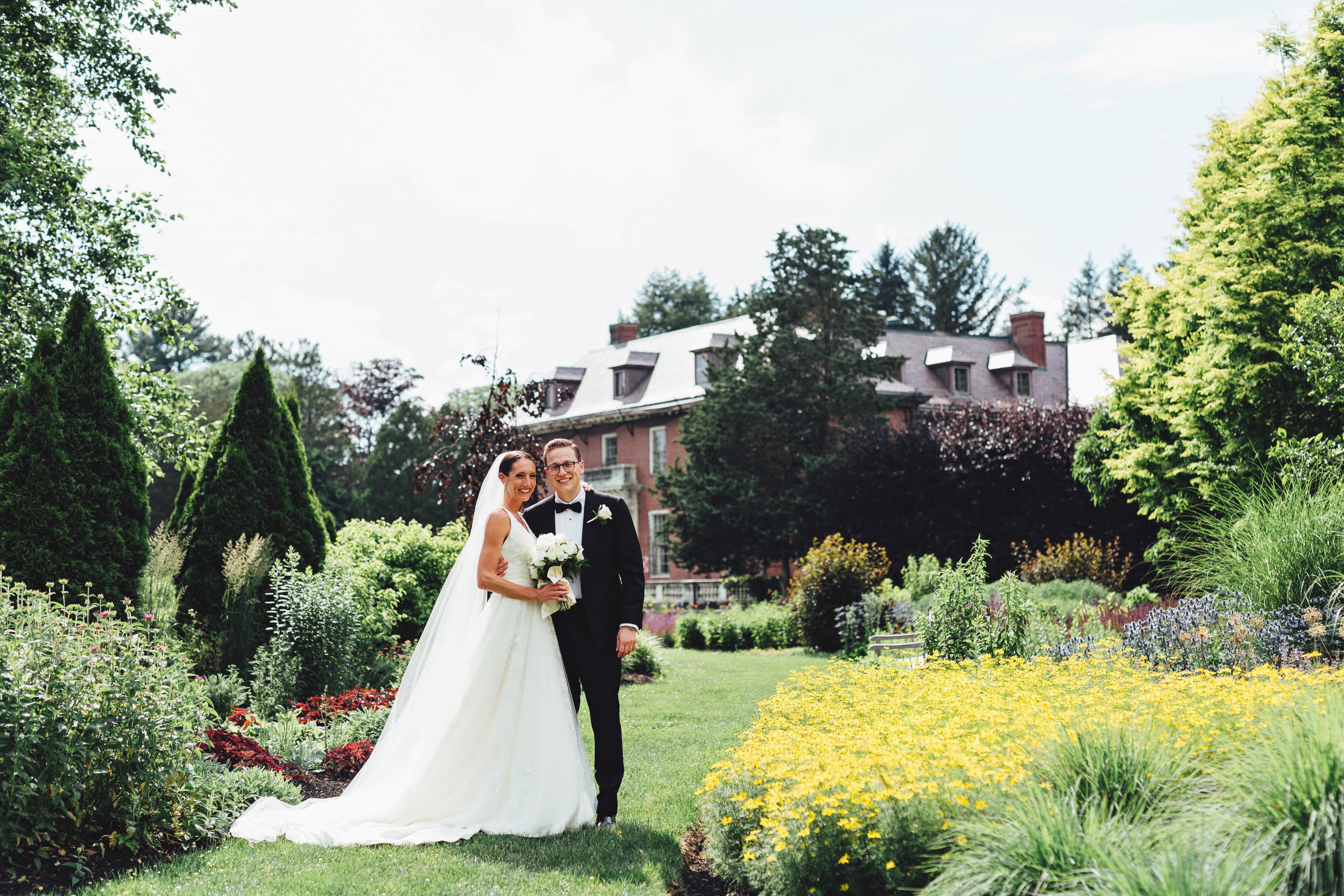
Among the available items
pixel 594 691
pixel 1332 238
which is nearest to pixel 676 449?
pixel 1332 238

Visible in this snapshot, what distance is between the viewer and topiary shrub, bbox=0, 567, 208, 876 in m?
4.71

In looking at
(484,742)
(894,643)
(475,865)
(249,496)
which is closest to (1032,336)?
(894,643)

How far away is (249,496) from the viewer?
11258 mm

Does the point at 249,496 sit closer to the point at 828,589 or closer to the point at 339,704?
the point at 339,704

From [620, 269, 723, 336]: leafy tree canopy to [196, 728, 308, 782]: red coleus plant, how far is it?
166 feet

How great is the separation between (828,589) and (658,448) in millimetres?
21736

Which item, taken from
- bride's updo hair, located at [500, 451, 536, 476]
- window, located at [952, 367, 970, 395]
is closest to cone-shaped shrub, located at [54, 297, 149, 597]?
bride's updo hair, located at [500, 451, 536, 476]

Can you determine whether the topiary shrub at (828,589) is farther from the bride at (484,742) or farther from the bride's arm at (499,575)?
the bride's arm at (499,575)

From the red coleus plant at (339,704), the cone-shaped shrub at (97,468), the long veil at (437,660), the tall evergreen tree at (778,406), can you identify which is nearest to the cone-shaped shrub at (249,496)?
the cone-shaped shrub at (97,468)

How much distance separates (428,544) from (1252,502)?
941 cm

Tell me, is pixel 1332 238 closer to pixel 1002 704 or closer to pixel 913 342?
pixel 1002 704

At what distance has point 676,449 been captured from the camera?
38438 millimetres

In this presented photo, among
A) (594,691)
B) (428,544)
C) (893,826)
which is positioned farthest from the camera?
(428,544)

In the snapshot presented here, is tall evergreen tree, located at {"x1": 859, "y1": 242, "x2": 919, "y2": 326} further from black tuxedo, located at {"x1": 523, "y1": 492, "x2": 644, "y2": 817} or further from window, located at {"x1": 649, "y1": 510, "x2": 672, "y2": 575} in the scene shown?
black tuxedo, located at {"x1": 523, "y1": 492, "x2": 644, "y2": 817}
